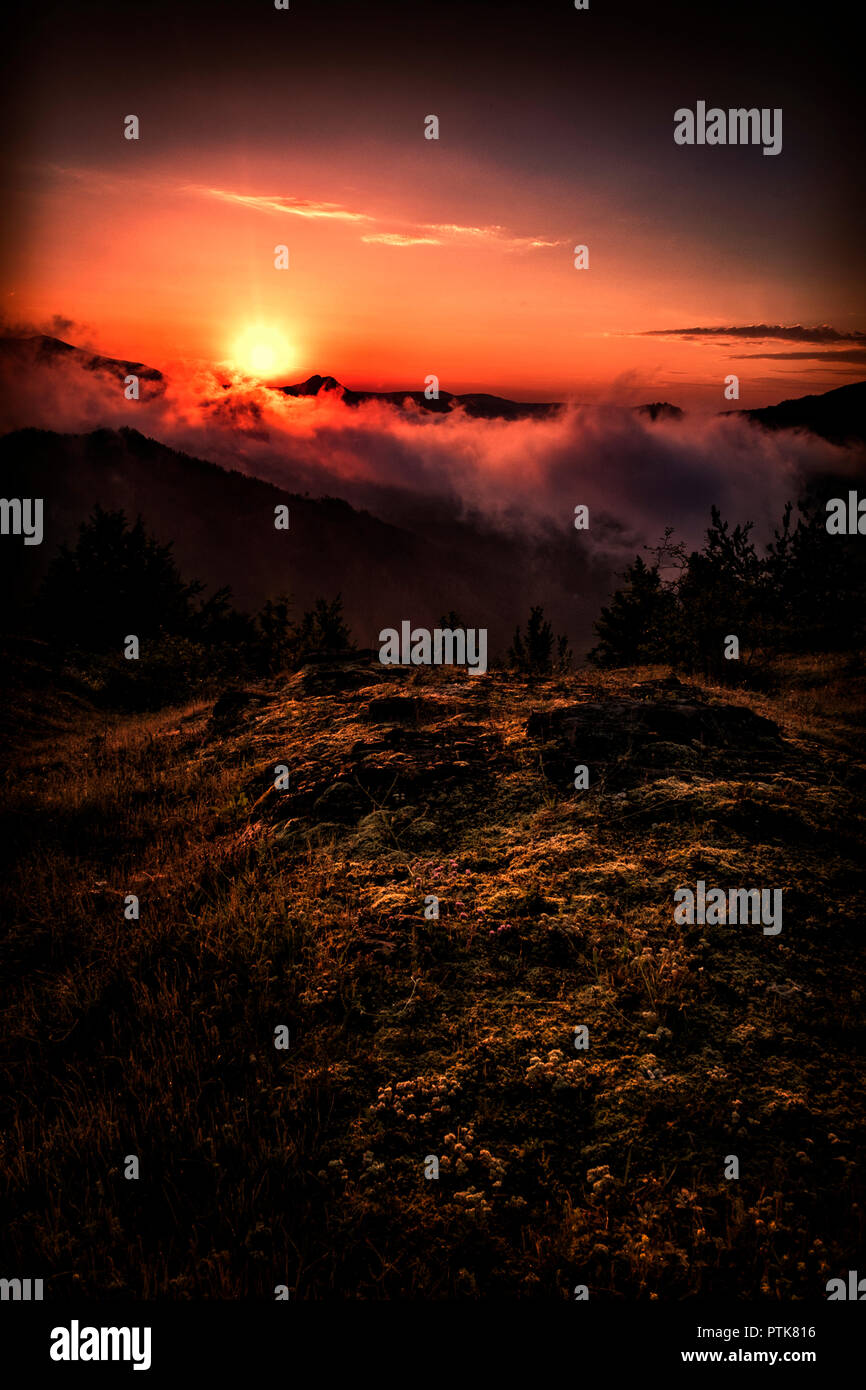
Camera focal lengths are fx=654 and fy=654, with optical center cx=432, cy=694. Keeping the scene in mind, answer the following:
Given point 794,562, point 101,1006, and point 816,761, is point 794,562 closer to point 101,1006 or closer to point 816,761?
point 816,761

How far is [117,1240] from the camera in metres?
2.76

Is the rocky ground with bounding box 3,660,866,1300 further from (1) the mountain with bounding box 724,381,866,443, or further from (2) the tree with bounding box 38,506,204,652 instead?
(1) the mountain with bounding box 724,381,866,443

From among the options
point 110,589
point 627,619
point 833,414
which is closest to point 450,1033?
point 110,589

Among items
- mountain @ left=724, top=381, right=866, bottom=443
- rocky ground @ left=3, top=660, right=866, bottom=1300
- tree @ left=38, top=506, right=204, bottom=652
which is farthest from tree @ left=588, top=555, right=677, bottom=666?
mountain @ left=724, top=381, right=866, bottom=443

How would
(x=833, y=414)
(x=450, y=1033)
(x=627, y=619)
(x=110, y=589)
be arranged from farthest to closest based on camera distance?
(x=833, y=414)
(x=627, y=619)
(x=110, y=589)
(x=450, y=1033)

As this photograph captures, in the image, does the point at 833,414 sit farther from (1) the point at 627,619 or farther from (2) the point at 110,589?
(2) the point at 110,589

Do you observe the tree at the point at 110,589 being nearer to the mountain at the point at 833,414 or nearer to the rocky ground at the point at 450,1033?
the rocky ground at the point at 450,1033

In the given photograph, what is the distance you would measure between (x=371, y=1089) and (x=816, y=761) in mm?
6225

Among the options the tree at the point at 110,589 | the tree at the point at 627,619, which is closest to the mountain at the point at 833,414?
the tree at the point at 627,619

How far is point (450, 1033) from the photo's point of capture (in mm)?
3756

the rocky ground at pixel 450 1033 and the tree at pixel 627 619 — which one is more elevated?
the tree at pixel 627 619

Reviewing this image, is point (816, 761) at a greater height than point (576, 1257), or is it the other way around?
point (816, 761)

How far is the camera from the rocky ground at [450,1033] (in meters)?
2.70

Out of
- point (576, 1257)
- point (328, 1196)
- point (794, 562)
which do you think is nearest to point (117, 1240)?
point (328, 1196)
